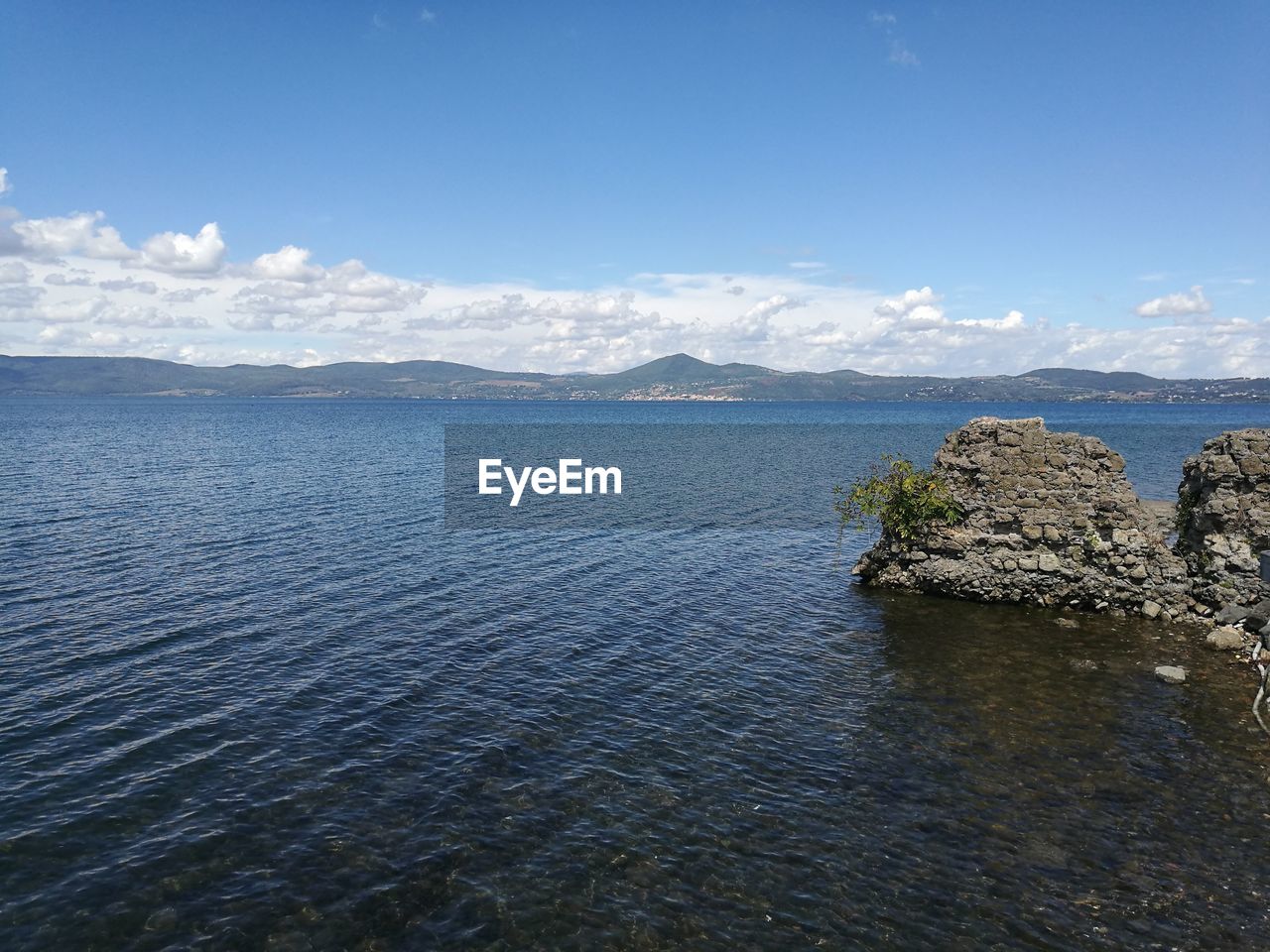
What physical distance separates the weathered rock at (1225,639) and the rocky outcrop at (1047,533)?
392cm

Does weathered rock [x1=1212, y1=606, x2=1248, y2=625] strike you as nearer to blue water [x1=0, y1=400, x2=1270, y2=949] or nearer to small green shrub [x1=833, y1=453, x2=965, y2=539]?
blue water [x1=0, y1=400, x2=1270, y2=949]

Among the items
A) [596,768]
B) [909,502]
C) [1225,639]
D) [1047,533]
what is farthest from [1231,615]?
[596,768]

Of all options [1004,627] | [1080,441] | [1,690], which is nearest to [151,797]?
[1,690]

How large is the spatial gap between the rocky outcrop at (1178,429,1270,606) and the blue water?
5053 mm

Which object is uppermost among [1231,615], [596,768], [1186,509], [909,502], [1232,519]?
[1232,519]

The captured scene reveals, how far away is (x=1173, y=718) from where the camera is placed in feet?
99.6

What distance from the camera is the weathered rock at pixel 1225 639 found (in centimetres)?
3756

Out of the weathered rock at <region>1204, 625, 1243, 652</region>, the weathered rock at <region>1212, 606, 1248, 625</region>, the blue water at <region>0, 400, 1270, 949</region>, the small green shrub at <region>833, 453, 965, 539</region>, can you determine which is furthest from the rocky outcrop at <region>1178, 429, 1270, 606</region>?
the small green shrub at <region>833, 453, 965, 539</region>

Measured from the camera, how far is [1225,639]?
124 feet

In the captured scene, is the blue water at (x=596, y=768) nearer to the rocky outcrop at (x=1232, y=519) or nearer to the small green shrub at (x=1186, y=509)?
the rocky outcrop at (x=1232, y=519)

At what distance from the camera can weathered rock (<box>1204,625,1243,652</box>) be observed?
3756 centimetres

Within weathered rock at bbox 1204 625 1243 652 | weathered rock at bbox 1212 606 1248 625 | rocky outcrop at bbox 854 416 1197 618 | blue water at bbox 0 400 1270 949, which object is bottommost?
blue water at bbox 0 400 1270 949

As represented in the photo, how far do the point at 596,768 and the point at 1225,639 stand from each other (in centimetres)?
3289

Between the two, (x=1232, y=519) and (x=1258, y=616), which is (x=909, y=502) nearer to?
(x=1232, y=519)
